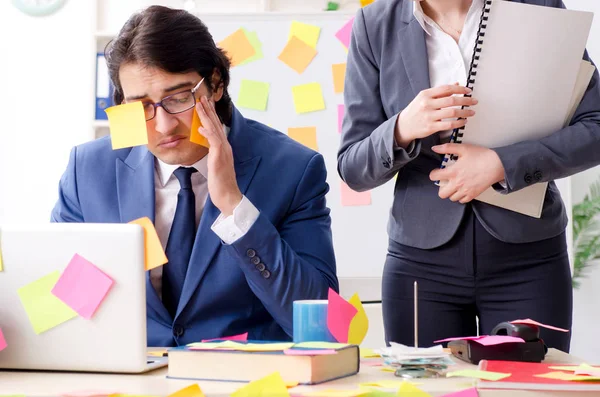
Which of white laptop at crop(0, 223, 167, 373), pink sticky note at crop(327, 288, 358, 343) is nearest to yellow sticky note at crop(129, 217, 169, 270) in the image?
white laptop at crop(0, 223, 167, 373)

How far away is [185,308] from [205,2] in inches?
85.2

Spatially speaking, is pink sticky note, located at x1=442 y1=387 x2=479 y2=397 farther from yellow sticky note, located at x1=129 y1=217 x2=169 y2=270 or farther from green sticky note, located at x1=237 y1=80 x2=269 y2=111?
green sticky note, located at x1=237 y1=80 x2=269 y2=111

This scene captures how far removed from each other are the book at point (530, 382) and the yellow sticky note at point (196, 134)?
2.26 feet

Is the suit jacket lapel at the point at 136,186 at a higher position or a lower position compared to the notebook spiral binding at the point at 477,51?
lower

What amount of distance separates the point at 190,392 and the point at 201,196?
2.34ft

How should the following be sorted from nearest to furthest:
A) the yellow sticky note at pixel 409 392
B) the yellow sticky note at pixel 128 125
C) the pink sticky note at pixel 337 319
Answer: the yellow sticky note at pixel 409 392 < the pink sticky note at pixel 337 319 < the yellow sticky note at pixel 128 125

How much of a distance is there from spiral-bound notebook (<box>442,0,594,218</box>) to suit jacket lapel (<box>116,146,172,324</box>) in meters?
0.57

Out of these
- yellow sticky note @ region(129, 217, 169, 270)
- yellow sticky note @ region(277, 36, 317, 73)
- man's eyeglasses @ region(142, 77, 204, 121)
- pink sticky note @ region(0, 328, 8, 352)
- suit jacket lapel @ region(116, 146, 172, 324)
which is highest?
yellow sticky note @ region(277, 36, 317, 73)

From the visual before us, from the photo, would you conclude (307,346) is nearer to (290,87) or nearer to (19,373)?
(19,373)

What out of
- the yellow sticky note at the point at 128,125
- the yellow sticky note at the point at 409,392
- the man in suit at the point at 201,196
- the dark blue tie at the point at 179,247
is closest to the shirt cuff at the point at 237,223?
the man in suit at the point at 201,196

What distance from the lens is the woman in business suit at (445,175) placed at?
139 centimetres

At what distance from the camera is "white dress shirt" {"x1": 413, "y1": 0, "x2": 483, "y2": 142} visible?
1504 millimetres

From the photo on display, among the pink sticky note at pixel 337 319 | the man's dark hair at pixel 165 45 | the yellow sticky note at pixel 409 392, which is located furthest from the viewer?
the man's dark hair at pixel 165 45

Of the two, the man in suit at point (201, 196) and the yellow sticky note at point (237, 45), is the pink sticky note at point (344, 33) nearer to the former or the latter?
the yellow sticky note at point (237, 45)
